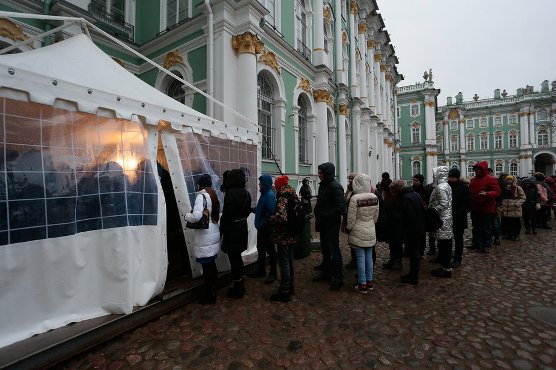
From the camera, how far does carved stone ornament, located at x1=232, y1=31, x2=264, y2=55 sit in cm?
873

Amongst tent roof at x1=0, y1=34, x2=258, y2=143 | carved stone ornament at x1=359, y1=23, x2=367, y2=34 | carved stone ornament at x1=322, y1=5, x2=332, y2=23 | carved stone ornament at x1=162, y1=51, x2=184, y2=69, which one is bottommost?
tent roof at x1=0, y1=34, x2=258, y2=143

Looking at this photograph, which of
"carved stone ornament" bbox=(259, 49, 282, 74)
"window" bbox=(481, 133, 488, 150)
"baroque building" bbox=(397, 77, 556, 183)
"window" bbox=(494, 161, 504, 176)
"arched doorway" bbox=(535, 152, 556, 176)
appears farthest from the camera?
"window" bbox=(481, 133, 488, 150)

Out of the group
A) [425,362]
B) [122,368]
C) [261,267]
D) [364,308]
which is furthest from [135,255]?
[425,362]

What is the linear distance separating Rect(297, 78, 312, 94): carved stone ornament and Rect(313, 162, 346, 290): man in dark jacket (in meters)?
8.75

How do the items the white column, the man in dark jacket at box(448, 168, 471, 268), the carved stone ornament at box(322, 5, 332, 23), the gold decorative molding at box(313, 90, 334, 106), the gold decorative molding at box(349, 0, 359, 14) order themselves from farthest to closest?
the gold decorative molding at box(349, 0, 359, 14)
the carved stone ornament at box(322, 5, 332, 23)
the white column
the gold decorative molding at box(313, 90, 334, 106)
the man in dark jacket at box(448, 168, 471, 268)

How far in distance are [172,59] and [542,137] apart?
60867 millimetres

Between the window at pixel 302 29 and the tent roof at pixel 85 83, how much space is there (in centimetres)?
985

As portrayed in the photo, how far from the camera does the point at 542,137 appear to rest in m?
46.6

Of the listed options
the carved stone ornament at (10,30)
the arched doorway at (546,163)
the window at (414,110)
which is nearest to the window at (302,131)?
the carved stone ornament at (10,30)

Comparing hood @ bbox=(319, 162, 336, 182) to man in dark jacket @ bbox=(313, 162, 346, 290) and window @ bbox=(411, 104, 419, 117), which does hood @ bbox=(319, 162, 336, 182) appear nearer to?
man in dark jacket @ bbox=(313, 162, 346, 290)

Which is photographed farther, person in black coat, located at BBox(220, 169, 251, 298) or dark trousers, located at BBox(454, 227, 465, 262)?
dark trousers, located at BBox(454, 227, 465, 262)

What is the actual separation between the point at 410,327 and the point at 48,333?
4.02 meters

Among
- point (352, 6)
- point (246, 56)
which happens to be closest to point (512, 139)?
point (352, 6)

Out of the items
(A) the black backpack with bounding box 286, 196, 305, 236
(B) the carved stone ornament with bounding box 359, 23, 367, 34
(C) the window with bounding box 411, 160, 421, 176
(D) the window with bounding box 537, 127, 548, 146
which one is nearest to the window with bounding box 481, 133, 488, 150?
(D) the window with bounding box 537, 127, 548, 146
